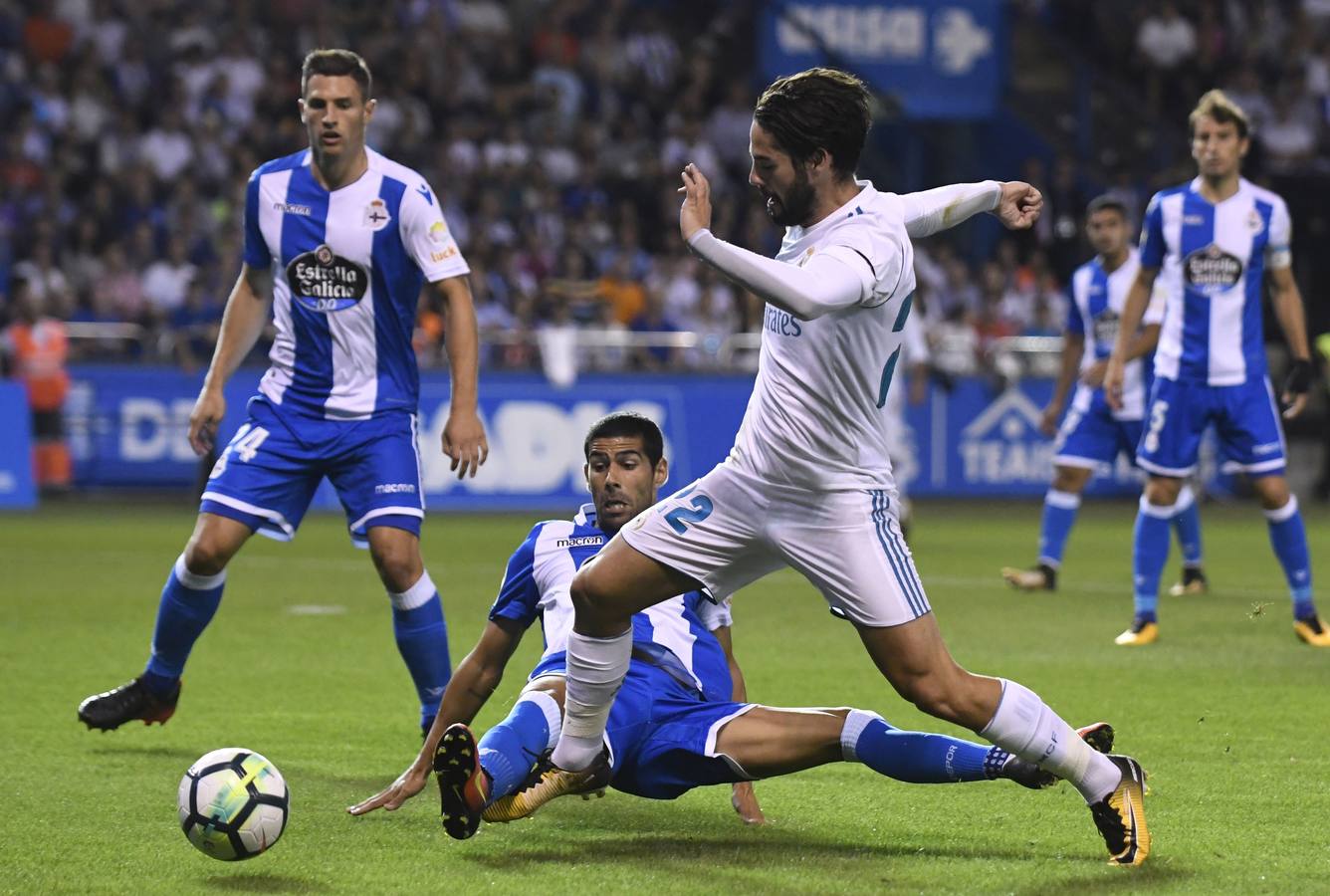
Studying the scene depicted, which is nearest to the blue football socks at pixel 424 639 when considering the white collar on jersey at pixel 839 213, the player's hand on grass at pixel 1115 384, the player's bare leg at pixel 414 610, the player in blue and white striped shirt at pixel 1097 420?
the player's bare leg at pixel 414 610

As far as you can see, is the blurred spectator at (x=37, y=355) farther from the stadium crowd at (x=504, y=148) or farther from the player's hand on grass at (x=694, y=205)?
the player's hand on grass at (x=694, y=205)

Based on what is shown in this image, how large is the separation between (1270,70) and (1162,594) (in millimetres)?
15959

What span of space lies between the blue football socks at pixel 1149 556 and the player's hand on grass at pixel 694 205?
533 centimetres

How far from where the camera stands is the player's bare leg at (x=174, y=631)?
630cm

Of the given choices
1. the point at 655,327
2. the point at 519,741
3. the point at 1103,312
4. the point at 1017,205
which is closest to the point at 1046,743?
the point at 519,741

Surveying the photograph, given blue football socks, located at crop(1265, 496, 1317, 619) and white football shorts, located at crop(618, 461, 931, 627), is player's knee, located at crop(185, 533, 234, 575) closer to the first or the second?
white football shorts, located at crop(618, 461, 931, 627)

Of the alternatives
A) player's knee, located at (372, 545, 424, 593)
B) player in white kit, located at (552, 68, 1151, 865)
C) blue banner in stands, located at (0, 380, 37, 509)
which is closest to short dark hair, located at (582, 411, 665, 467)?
player in white kit, located at (552, 68, 1151, 865)

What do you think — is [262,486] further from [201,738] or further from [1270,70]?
[1270,70]

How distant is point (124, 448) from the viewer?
1831 cm

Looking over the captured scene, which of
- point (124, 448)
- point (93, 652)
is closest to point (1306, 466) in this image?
point (124, 448)

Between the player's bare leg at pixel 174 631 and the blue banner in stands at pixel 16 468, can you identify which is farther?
the blue banner in stands at pixel 16 468

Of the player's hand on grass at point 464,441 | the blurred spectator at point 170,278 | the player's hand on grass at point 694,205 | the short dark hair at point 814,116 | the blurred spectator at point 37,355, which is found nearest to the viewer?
the player's hand on grass at point 694,205

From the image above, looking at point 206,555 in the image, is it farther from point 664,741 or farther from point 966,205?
point 966,205

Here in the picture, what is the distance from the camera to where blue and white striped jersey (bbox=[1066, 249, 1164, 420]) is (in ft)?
38.1
